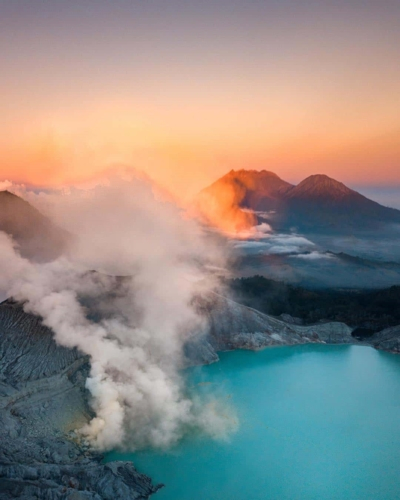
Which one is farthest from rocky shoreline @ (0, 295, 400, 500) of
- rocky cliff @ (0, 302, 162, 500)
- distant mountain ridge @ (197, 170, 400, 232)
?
distant mountain ridge @ (197, 170, 400, 232)

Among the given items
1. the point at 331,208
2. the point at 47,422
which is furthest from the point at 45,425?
the point at 331,208

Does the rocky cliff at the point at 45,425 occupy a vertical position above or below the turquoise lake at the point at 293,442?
above

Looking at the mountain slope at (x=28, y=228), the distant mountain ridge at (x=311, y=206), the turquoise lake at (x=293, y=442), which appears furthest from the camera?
the distant mountain ridge at (x=311, y=206)

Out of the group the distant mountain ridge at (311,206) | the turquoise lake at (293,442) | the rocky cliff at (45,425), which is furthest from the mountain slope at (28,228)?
the distant mountain ridge at (311,206)

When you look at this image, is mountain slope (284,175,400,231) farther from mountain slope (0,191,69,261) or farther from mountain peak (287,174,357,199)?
mountain slope (0,191,69,261)

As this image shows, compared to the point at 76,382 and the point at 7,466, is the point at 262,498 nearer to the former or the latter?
the point at 7,466

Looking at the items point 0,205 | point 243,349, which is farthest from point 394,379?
point 0,205

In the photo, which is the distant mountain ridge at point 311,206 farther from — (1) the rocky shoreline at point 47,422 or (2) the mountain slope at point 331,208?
(1) the rocky shoreline at point 47,422
